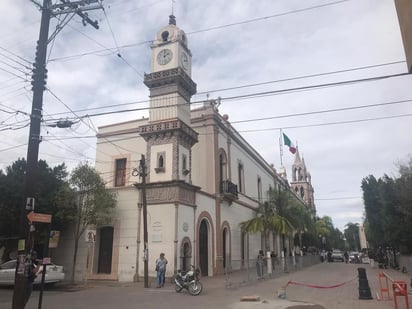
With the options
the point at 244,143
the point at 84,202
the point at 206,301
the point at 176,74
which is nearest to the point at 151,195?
the point at 84,202

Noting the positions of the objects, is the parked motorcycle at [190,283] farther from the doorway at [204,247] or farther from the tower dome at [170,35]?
the tower dome at [170,35]

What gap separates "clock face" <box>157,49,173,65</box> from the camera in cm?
2442

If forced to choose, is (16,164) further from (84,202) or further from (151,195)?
(151,195)

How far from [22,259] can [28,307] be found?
2.55m

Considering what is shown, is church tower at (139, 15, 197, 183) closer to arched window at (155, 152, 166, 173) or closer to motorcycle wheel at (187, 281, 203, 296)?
arched window at (155, 152, 166, 173)

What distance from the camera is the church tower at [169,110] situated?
22.7m

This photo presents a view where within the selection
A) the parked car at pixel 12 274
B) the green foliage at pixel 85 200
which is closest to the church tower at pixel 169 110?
the green foliage at pixel 85 200

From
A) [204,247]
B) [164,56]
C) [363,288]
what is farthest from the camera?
[204,247]

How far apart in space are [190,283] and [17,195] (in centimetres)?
1243

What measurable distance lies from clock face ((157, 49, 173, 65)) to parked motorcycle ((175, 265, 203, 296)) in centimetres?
1386

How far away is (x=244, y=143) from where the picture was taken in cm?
3616

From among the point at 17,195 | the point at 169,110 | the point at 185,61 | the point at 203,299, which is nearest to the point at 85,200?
the point at 17,195

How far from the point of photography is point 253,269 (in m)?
21.8

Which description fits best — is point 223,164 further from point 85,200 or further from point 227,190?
point 85,200
